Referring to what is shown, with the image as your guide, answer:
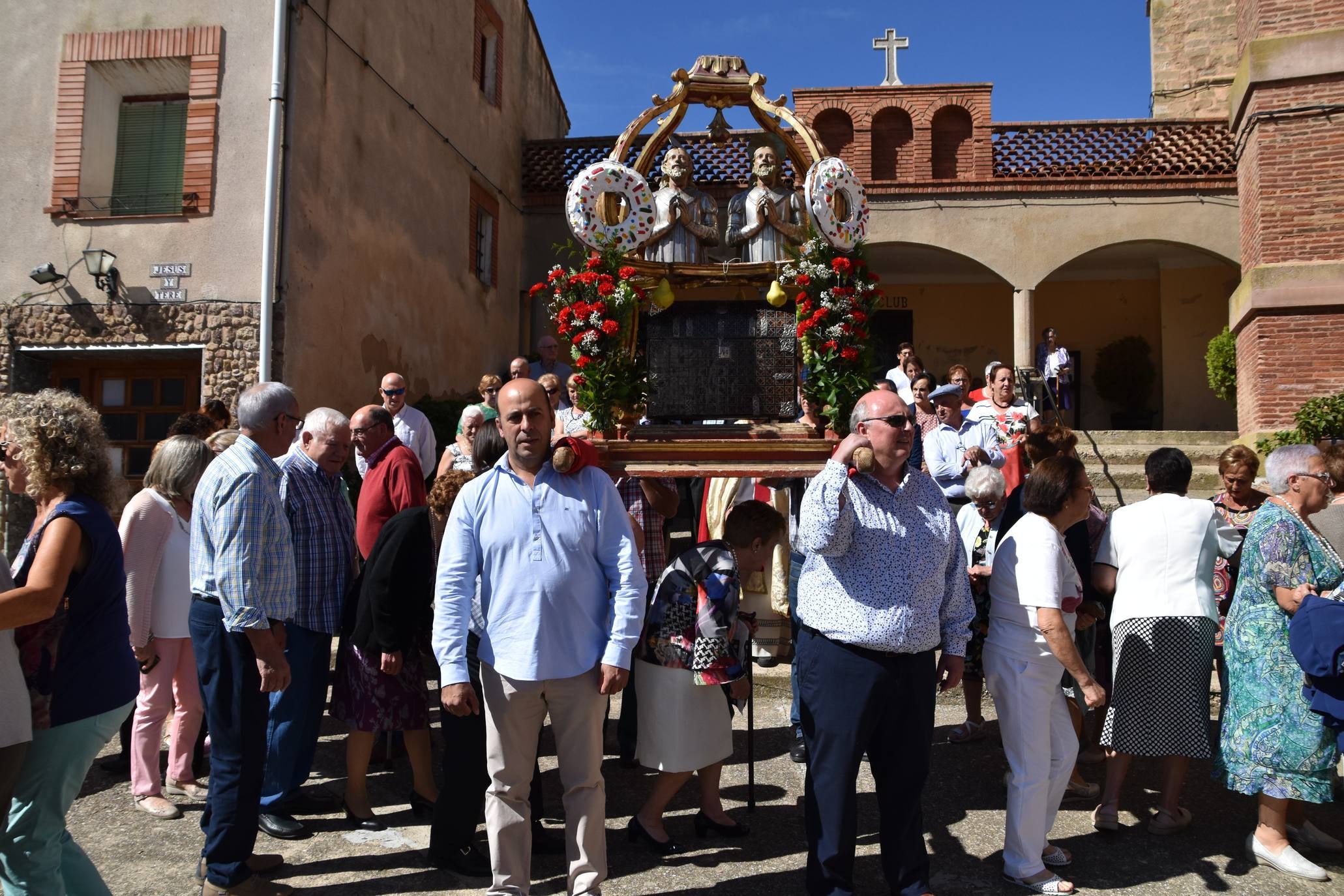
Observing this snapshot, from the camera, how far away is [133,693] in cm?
344

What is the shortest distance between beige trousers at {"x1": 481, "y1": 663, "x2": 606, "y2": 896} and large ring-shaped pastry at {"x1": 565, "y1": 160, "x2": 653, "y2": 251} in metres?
3.19

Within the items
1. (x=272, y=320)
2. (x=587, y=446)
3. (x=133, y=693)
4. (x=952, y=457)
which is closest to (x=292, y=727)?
(x=133, y=693)

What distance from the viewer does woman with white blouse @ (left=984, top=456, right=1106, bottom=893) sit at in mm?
4184

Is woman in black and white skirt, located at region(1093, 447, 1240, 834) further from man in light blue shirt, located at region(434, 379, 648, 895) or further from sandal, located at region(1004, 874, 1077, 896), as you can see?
man in light blue shirt, located at region(434, 379, 648, 895)

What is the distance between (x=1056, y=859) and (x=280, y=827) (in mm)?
3495

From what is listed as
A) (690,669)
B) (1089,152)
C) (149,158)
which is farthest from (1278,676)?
(1089,152)

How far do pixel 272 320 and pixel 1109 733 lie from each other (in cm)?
873

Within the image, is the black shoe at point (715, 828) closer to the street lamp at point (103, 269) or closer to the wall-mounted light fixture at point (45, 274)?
the street lamp at point (103, 269)

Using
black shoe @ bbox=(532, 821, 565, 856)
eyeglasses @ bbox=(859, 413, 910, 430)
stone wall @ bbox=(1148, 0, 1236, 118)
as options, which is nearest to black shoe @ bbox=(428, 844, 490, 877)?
black shoe @ bbox=(532, 821, 565, 856)

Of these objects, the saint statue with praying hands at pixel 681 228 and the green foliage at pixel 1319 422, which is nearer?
the saint statue with praying hands at pixel 681 228

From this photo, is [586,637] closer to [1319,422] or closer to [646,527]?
[646,527]

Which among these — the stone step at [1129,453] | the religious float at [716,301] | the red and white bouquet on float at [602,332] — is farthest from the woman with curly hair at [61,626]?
the stone step at [1129,453]

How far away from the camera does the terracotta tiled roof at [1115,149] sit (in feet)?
50.2

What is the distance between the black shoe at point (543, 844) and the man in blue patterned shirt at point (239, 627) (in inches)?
41.9
